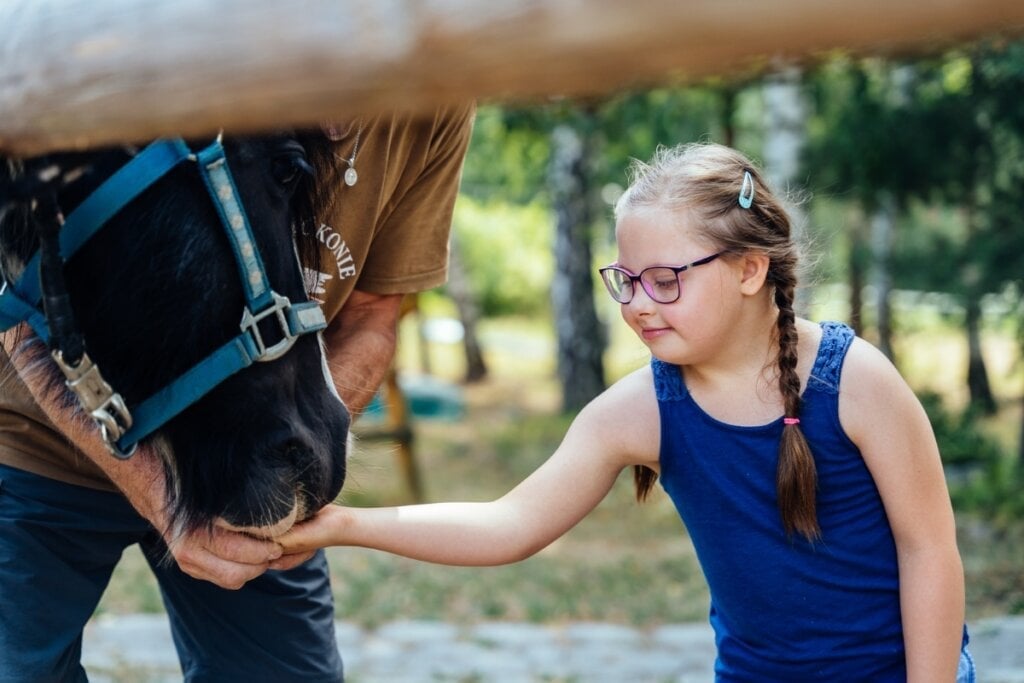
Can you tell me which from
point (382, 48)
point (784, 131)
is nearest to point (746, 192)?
point (382, 48)

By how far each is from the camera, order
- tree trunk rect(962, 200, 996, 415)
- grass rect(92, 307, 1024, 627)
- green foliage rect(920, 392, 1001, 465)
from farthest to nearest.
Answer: green foliage rect(920, 392, 1001, 465), tree trunk rect(962, 200, 996, 415), grass rect(92, 307, 1024, 627)

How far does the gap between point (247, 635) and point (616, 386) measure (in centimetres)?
92

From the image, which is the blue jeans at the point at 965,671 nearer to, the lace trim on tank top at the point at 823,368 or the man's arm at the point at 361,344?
the lace trim on tank top at the point at 823,368

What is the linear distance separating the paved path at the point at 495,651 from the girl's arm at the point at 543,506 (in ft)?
7.07

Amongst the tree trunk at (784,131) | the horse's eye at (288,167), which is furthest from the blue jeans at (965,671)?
the tree trunk at (784,131)

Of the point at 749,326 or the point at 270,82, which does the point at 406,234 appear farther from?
the point at 270,82

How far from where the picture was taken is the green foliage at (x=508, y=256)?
19781 millimetres

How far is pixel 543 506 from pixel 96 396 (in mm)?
793

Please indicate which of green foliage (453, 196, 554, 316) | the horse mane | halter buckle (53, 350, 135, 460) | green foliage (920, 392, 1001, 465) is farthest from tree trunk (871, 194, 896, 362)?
green foliage (453, 196, 554, 316)

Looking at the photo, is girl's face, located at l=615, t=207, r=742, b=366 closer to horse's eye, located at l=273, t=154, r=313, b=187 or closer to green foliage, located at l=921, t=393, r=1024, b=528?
horse's eye, located at l=273, t=154, r=313, b=187

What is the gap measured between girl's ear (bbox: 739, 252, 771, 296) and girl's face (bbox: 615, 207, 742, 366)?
0.02m

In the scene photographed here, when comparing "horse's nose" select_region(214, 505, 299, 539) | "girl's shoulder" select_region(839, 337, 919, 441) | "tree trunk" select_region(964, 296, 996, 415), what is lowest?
"tree trunk" select_region(964, 296, 996, 415)

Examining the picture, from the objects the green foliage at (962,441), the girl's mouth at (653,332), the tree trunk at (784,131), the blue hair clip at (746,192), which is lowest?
the green foliage at (962,441)

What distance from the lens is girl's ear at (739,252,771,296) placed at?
198 centimetres
